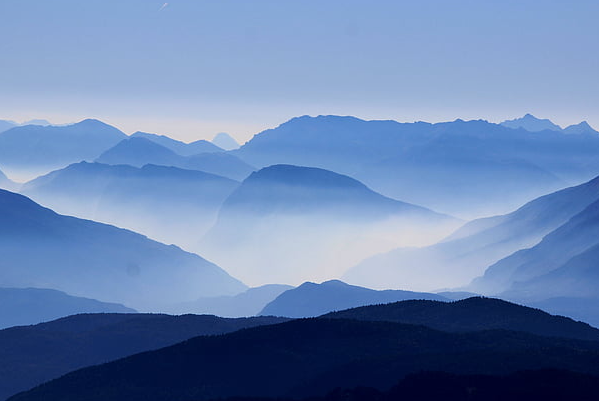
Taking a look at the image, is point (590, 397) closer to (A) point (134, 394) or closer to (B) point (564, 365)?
(B) point (564, 365)

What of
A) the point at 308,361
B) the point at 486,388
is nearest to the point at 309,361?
the point at 308,361

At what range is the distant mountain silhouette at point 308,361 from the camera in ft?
476

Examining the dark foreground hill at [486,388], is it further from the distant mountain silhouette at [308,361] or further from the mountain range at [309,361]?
the distant mountain silhouette at [308,361]

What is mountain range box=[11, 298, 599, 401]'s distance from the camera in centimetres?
14488

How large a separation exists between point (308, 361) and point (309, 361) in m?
0.16

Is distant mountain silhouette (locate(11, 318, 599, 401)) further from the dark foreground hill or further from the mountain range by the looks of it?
the dark foreground hill

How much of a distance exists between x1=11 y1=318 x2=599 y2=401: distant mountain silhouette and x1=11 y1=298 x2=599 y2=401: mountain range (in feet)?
0.52

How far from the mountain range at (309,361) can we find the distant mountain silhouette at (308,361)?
6.2 inches

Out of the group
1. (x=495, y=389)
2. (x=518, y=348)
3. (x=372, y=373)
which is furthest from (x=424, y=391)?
(x=518, y=348)

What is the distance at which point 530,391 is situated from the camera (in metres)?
115

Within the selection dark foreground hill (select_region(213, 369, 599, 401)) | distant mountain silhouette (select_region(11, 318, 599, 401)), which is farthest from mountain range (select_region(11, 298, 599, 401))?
dark foreground hill (select_region(213, 369, 599, 401))

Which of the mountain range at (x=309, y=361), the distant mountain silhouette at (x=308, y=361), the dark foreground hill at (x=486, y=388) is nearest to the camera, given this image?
the dark foreground hill at (x=486, y=388)

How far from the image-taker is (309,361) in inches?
6447

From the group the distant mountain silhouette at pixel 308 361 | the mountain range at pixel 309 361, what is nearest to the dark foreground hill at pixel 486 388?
the mountain range at pixel 309 361
